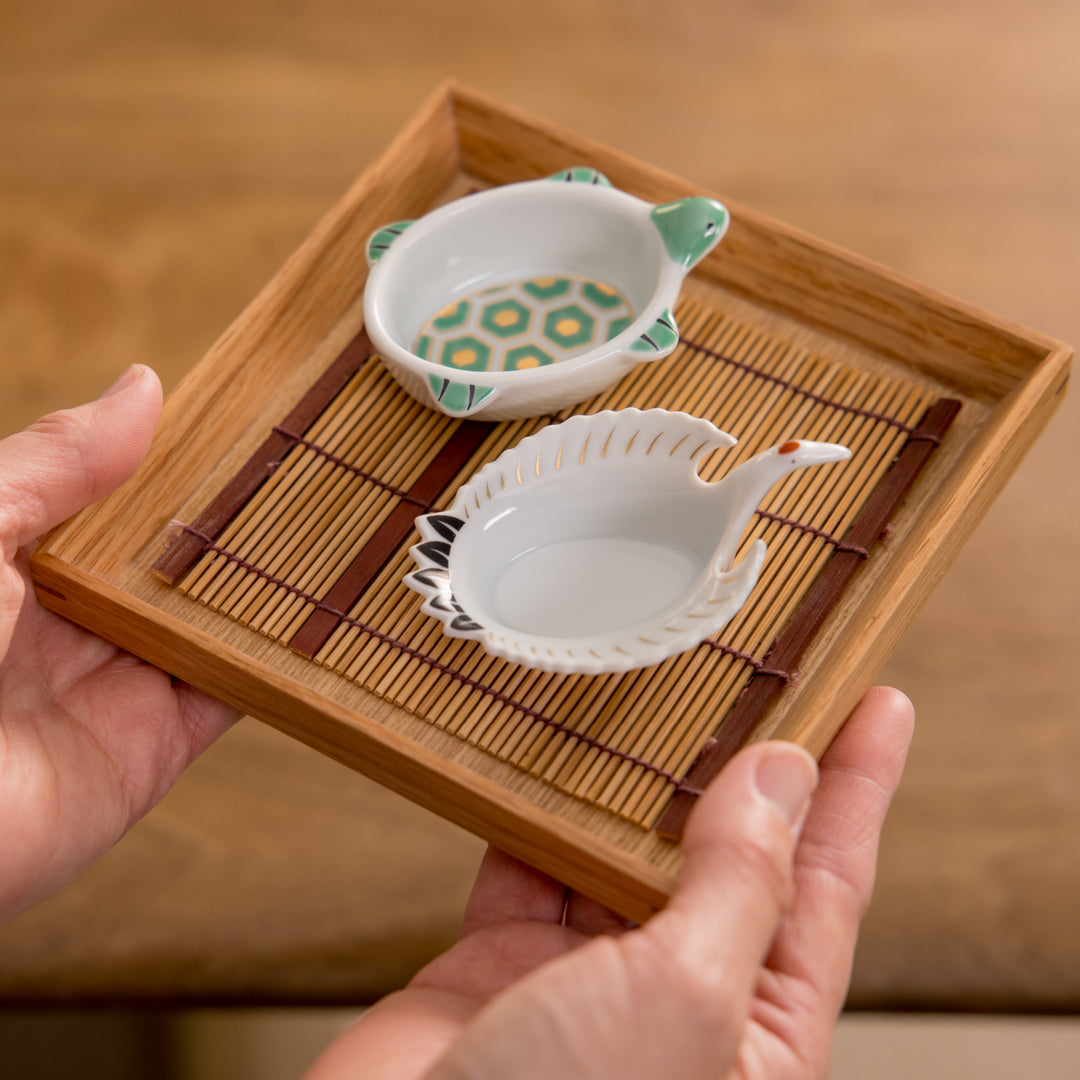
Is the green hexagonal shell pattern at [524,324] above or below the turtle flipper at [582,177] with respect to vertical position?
below

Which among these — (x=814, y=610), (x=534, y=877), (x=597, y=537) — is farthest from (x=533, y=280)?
(x=534, y=877)

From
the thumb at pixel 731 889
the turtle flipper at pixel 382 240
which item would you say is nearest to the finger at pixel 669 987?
the thumb at pixel 731 889

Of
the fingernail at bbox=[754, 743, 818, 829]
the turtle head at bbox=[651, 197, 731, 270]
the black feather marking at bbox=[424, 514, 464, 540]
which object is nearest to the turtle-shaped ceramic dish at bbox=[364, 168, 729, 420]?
the turtle head at bbox=[651, 197, 731, 270]

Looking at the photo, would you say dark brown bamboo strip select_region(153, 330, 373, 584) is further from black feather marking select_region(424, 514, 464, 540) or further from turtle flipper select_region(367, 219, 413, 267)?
black feather marking select_region(424, 514, 464, 540)

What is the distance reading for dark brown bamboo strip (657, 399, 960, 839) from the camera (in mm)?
920

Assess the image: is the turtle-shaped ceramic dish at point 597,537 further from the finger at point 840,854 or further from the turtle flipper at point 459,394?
the finger at point 840,854

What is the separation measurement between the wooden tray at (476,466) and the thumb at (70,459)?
0.02m

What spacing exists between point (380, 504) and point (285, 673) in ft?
0.57

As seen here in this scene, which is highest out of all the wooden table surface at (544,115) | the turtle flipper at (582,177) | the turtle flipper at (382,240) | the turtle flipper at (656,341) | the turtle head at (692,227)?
the turtle head at (692,227)

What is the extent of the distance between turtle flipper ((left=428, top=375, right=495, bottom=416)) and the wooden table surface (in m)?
0.65

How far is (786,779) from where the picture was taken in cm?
84

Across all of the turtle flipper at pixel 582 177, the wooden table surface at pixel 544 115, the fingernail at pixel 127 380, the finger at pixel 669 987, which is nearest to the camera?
the finger at pixel 669 987

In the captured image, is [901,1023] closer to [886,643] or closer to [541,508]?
[886,643]

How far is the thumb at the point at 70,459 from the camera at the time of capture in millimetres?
976
